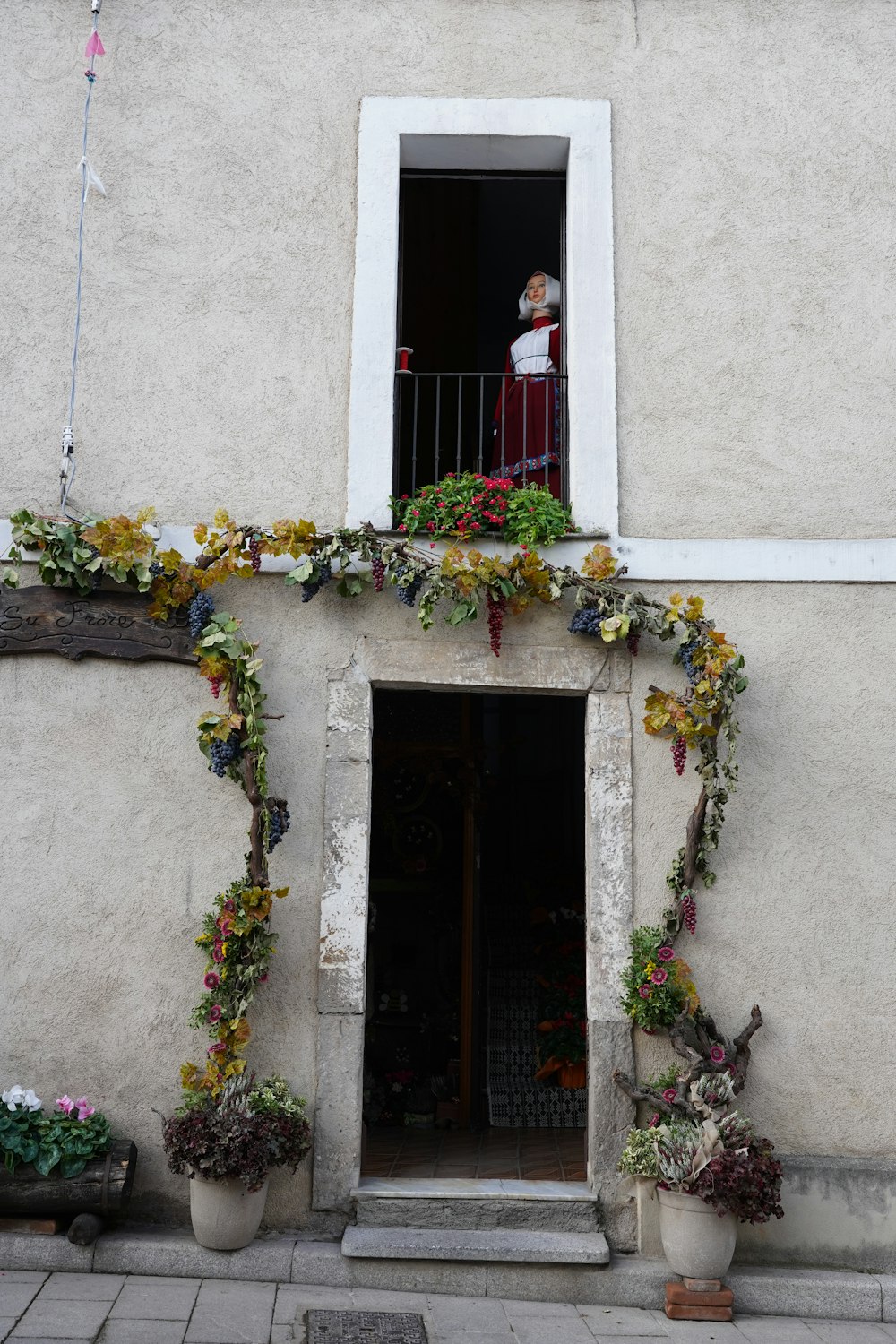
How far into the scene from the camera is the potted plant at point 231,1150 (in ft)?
13.6

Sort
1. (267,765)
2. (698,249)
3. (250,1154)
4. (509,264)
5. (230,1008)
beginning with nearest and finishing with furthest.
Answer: (250,1154)
(230,1008)
(267,765)
(698,249)
(509,264)

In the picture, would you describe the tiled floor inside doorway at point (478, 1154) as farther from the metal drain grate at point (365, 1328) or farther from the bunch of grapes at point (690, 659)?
the bunch of grapes at point (690, 659)

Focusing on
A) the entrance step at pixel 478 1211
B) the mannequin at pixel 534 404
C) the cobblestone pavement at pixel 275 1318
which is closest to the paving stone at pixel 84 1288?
the cobblestone pavement at pixel 275 1318

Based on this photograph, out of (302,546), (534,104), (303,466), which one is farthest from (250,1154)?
(534,104)

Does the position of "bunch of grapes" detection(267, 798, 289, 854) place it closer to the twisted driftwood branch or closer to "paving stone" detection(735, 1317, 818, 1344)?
the twisted driftwood branch

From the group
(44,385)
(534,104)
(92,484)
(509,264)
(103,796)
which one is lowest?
(103,796)

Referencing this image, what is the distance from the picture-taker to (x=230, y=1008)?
14.8 ft

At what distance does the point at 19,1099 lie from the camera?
14.5 ft

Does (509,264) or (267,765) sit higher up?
(509,264)

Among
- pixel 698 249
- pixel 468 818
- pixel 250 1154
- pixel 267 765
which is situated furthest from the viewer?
pixel 468 818

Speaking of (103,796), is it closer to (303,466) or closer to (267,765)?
(267,765)

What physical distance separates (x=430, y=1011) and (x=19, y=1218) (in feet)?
9.63

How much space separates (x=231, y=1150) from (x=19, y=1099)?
925mm

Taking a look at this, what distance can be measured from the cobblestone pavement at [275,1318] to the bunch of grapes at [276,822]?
1.63m
